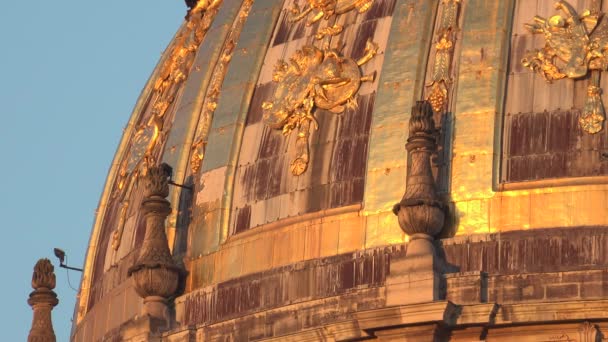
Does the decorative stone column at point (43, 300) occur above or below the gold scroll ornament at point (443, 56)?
below

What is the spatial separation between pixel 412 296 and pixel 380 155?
354 centimetres

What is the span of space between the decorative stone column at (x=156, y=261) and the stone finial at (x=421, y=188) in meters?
5.36

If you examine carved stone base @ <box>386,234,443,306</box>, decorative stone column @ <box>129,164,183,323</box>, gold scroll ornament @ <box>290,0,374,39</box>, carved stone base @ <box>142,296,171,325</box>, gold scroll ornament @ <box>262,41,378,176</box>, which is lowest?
carved stone base @ <box>386,234,443,306</box>

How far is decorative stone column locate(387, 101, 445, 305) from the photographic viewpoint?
60625 millimetres

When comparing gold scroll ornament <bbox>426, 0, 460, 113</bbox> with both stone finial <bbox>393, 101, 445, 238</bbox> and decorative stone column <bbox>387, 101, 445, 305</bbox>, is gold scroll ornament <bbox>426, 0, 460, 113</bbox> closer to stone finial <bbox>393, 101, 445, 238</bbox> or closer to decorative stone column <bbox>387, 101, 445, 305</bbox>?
decorative stone column <bbox>387, 101, 445, 305</bbox>

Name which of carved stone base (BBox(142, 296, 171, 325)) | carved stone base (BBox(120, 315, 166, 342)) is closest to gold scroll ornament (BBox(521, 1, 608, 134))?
carved stone base (BBox(142, 296, 171, 325))

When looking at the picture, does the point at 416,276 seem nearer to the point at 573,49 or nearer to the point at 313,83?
the point at 573,49

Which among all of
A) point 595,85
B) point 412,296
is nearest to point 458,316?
point 412,296

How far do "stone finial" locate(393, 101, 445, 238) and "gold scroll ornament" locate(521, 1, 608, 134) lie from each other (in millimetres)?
2452

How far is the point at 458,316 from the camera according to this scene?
197ft

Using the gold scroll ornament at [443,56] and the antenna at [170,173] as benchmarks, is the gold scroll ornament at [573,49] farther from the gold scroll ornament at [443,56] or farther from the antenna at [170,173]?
the antenna at [170,173]

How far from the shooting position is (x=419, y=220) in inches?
2416

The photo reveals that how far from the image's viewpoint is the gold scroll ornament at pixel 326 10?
66188 millimetres

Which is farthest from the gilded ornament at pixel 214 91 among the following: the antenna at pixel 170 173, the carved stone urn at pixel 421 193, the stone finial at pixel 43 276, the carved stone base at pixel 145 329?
the carved stone urn at pixel 421 193
